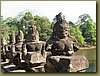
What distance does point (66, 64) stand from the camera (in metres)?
3.32

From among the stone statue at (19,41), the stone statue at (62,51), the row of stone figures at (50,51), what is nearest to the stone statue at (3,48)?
the row of stone figures at (50,51)

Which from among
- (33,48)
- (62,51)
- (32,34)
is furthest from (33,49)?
(62,51)

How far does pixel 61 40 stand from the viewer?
3.35m

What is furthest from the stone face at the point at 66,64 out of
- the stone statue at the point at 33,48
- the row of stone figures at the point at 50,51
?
the stone statue at the point at 33,48

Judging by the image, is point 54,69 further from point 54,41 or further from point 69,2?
point 69,2

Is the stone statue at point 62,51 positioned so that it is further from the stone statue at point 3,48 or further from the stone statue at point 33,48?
the stone statue at point 3,48

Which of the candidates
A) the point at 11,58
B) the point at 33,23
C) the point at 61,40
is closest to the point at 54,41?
the point at 61,40

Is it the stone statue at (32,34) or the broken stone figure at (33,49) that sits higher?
the stone statue at (32,34)

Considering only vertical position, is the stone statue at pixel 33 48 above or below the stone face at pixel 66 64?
above

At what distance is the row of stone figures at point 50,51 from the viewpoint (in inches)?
131

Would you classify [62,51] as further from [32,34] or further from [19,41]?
[19,41]

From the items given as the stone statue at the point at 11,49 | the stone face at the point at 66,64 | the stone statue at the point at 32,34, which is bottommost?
the stone face at the point at 66,64

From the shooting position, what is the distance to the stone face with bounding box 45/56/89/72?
3.32m

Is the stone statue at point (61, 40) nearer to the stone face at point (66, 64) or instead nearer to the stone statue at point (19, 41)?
the stone face at point (66, 64)
